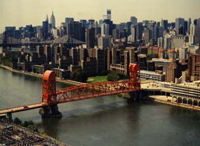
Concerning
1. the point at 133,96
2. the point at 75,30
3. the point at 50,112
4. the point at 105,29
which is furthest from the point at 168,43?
the point at 50,112

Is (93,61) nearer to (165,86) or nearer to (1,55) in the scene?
(165,86)

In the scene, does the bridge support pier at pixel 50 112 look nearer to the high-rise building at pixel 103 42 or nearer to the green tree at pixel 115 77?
the green tree at pixel 115 77

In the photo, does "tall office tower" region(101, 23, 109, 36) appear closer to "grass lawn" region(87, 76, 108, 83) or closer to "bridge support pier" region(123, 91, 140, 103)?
"grass lawn" region(87, 76, 108, 83)

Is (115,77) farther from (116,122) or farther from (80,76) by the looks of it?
(116,122)

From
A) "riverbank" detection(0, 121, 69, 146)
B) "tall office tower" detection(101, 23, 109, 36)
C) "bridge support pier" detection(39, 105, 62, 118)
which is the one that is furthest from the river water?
"tall office tower" detection(101, 23, 109, 36)

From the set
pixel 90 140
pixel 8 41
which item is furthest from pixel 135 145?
pixel 8 41

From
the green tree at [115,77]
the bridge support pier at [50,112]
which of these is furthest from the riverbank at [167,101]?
the bridge support pier at [50,112]
